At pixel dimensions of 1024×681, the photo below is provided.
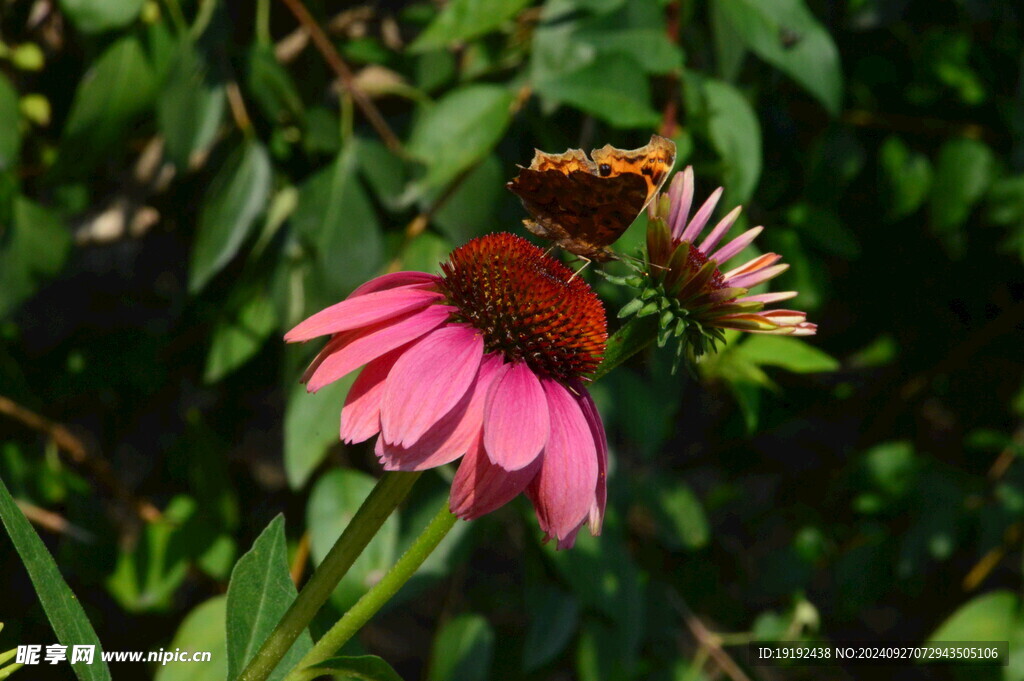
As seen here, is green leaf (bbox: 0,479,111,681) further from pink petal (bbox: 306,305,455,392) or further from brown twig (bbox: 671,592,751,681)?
brown twig (bbox: 671,592,751,681)

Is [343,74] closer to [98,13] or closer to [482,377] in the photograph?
[98,13]

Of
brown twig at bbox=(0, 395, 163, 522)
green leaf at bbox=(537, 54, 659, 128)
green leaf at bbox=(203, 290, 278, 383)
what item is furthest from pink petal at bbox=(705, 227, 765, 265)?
brown twig at bbox=(0, 395, 163, 522)

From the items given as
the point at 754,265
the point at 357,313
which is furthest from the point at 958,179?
the point at 357,313

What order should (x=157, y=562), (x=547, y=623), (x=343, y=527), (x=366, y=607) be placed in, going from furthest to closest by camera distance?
(x=157, y=562), (x=547, y=623), (x=343, y=527), (x=366, y=607)

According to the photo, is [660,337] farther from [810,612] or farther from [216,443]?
[810,612]

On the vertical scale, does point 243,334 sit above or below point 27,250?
below

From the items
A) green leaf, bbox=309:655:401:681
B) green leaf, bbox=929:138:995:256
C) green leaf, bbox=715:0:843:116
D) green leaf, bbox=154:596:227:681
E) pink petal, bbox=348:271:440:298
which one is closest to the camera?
green leaf, bbox=309:655:401:681

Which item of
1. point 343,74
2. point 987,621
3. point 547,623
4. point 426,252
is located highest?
point 343,74

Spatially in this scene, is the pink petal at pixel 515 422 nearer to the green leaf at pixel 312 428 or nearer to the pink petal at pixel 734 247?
the pink petal at pixel 734 247

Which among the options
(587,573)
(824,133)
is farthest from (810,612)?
(824,133)
